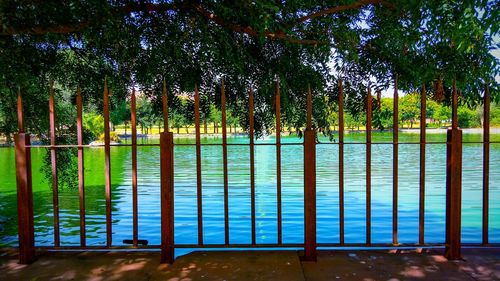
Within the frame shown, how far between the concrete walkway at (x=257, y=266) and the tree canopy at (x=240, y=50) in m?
2.62

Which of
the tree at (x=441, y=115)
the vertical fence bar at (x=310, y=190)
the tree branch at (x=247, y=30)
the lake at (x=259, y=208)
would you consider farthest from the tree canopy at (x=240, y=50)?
the tree at (x=441, y=115)

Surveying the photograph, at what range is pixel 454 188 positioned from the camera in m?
4.36

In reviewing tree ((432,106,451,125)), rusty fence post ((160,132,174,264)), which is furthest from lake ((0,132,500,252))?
tree ((432,106,451,125))

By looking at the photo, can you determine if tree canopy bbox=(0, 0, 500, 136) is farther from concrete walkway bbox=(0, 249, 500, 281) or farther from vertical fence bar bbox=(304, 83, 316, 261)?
concrete walkway bbox=(0, 249, 500, 281)

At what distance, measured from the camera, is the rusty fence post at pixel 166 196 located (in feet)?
14.0

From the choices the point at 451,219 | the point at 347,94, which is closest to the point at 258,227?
the point at 347,94

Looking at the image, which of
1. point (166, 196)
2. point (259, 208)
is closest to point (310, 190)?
point (166, 196)

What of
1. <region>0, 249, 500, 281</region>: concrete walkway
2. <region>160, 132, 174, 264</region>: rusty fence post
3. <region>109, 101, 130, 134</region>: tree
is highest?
<region>109, 101, 130, 134</region>: tree

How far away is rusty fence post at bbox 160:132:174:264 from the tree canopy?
2.07m

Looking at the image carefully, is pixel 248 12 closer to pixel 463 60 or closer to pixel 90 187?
pixel 463 60

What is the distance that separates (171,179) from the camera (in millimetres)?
4336

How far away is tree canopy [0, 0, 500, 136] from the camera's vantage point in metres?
5.71

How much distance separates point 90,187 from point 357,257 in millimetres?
16110

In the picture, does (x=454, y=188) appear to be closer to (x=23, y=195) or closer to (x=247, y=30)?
(x=247, y=30)
